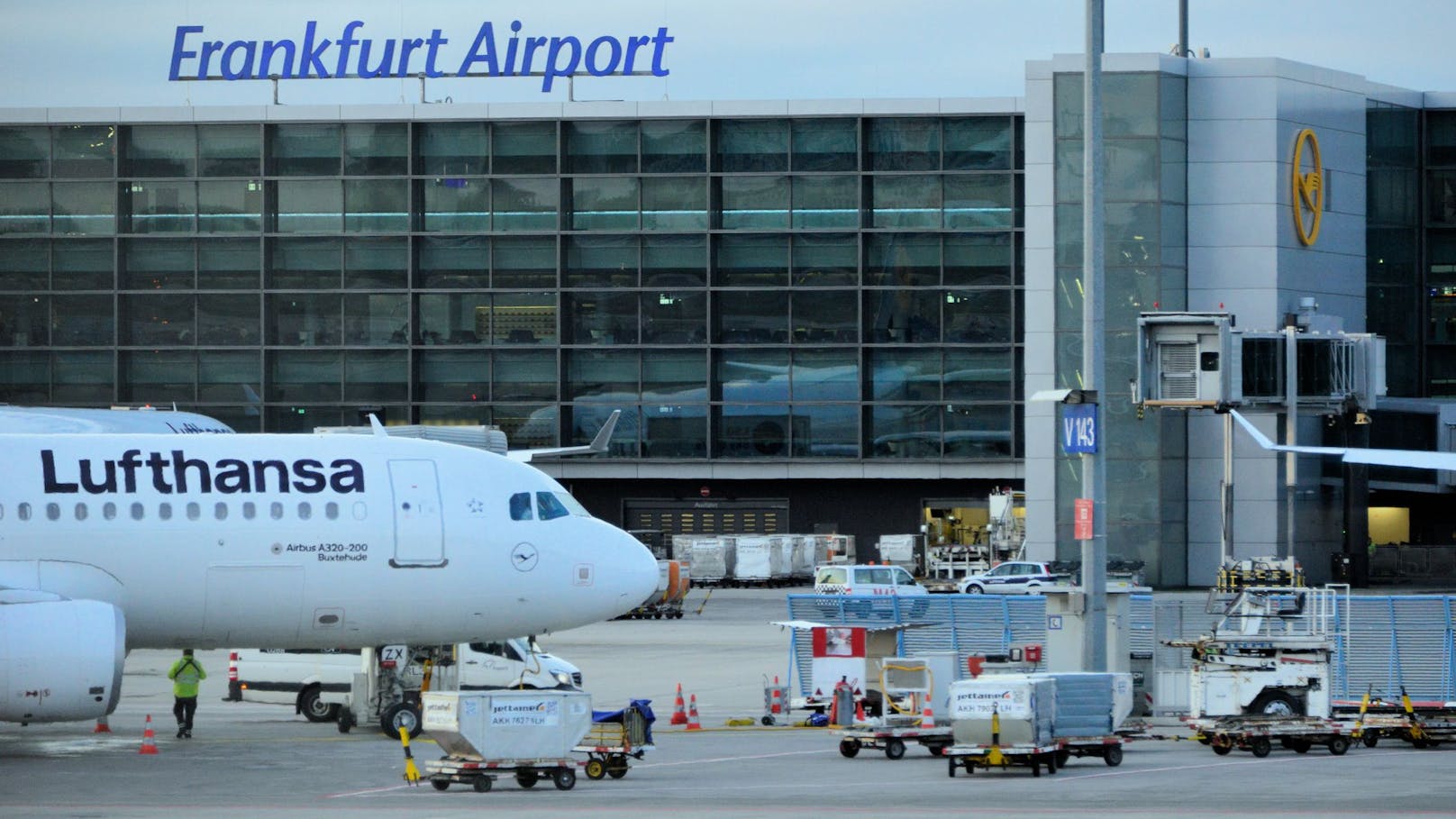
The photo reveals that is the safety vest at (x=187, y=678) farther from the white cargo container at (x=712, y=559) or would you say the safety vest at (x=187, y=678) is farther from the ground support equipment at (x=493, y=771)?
the white cargo container at (x=712, y=559)

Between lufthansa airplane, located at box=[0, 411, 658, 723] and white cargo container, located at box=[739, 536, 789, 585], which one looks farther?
white cargo container, located at box=[739, 536, 789, 585]

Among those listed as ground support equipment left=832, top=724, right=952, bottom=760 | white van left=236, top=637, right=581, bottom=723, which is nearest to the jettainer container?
ground support equipment left=832, top=724, right=952, bottom=760

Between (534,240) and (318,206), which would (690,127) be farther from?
(318,206)

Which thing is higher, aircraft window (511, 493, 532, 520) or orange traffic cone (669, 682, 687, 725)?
aircraft window (511, 493, 532, 520)

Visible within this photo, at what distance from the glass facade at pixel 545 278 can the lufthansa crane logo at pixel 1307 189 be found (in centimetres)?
2406

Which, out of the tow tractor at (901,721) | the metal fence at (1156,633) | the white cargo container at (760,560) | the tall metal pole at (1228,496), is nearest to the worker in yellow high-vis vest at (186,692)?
the tow tractor at (901,721)

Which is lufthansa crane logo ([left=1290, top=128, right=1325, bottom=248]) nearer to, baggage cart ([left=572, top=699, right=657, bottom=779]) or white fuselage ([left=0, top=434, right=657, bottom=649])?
white fuselage ([left=0, top=434, right=657, bottom=649])

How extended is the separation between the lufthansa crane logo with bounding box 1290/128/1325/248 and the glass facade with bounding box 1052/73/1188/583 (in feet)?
13.6

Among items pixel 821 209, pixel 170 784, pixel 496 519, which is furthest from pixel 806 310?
pixel 170 784

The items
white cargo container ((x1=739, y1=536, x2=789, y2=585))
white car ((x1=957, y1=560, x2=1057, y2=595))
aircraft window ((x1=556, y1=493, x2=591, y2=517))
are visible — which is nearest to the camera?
aircraft window ((x1=556, y1=493, x2=591, y2=517))

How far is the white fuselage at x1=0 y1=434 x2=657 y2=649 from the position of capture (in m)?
31.8

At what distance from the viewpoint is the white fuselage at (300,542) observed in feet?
104

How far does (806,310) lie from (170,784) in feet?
240

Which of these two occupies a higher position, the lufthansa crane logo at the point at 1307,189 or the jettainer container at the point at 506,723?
the lufthansa crane logo at the point at 1307,189
